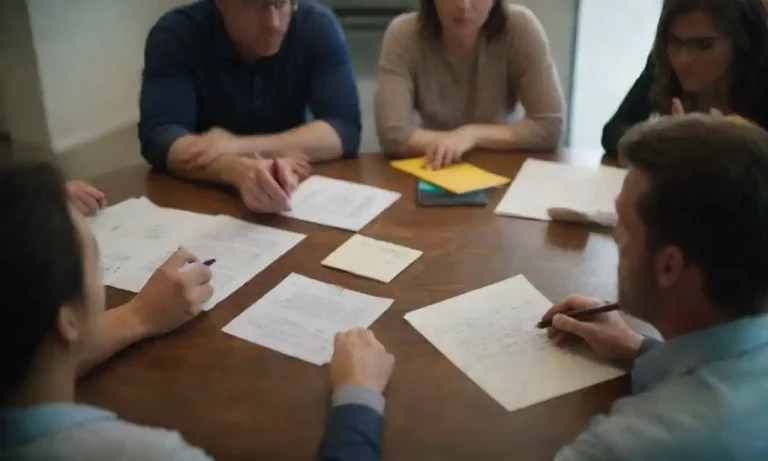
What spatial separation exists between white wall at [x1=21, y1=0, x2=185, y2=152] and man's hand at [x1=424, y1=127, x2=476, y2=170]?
233 cm

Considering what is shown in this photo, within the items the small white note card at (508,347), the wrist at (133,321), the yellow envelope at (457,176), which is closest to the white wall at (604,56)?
the yellow envelope at (457,176)

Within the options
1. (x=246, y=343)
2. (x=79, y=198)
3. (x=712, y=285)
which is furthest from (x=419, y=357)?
(x=79, y=198)

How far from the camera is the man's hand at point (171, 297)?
1.25m

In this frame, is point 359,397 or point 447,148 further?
point 447,148

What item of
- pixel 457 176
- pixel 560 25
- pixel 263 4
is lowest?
pixel 457 176

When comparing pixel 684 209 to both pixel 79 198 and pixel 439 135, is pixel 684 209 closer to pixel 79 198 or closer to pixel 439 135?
pixel 439 135

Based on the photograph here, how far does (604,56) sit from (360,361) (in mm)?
2795

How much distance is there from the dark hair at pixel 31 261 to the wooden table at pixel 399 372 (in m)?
0.31

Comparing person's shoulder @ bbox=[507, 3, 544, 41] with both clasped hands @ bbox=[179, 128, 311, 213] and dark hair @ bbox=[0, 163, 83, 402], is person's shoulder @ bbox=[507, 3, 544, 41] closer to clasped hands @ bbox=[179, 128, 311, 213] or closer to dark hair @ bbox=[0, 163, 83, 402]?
clasped hands @ bbox=[179, 128, 311, 213]

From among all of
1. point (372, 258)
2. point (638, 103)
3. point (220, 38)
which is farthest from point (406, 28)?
point (372, 258)

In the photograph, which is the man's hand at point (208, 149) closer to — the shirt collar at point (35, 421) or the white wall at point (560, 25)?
the shirt collar at point (35, 421)

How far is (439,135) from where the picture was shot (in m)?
2.00

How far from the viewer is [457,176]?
71.0 inches

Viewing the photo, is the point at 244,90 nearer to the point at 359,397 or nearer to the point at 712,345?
the point at 359,397
